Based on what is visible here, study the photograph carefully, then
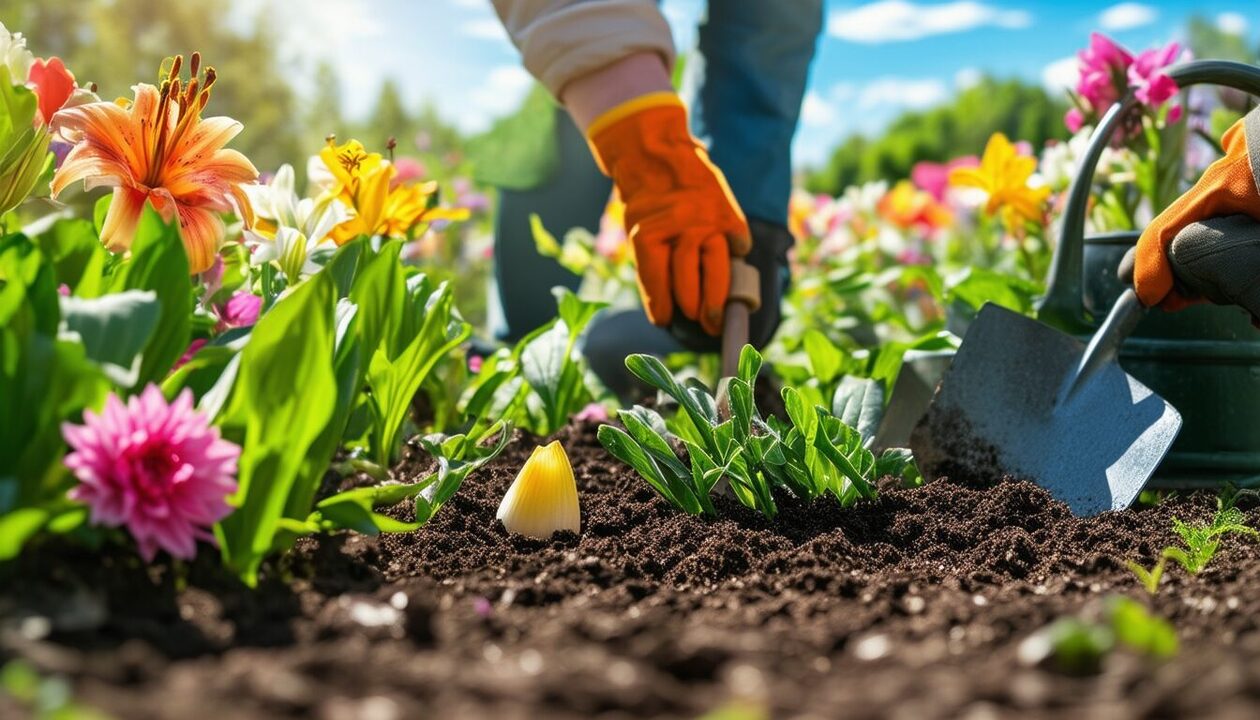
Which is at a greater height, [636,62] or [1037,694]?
[636,62]

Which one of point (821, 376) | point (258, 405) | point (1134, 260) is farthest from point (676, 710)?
point (821, 376)

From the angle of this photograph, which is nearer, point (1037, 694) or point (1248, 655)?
point (1037, 694)

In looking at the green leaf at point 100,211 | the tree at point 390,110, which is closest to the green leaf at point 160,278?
the green leaf at point 100,211

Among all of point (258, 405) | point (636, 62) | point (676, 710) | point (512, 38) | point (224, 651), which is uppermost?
point (512, 38)

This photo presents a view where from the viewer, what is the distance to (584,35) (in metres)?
2.20

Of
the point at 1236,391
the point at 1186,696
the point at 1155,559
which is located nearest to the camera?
the point at 1186,696

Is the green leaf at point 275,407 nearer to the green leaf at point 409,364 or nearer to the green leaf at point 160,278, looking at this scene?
the green leaf at point 160,278

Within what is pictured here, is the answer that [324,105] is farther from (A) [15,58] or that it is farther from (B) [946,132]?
(B) [946,132]

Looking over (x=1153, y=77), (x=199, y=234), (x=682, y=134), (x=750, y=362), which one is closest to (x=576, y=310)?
(x=682, y=134)

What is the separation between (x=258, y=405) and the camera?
3.51ft

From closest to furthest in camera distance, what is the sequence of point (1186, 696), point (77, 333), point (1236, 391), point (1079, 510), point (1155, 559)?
point (1186, 696) < point (77, 333) < point (1155, 559) < point (1079, 510) < point (1236, 391)

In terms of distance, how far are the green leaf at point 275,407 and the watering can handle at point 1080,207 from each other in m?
1.50

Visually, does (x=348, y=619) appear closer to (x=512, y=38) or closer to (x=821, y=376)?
(x=821, y=376)

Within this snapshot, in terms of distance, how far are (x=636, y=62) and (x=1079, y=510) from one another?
1226 millimetres
